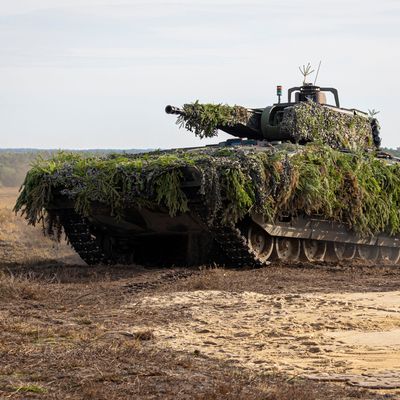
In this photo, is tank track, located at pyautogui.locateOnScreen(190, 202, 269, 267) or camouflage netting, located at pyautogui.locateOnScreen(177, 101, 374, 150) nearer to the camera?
tank track, located at pyautogui.locateOnScreen(190, 202, 269, 267)

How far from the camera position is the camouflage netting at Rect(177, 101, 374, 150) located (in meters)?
15.2

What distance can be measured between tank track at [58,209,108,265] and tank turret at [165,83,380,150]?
2290 millimetres

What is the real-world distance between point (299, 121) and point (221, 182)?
325cm

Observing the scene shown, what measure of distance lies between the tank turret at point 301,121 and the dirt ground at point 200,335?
3311 millimetres

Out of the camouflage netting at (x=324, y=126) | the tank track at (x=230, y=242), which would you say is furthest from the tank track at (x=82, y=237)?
the camouflage netting at (x=324, y=126)

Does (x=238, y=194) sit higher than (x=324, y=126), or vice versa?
(x=324, y=126)

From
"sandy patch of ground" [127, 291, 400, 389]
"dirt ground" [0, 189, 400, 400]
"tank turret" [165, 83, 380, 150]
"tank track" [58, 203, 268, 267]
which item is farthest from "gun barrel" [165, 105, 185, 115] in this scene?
"sandy patch of ground" [127, 291, 400, 389]

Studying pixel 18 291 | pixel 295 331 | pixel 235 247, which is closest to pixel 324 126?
pixel 235 247

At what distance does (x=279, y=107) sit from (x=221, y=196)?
165 inches

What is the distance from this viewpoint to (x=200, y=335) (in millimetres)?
7727

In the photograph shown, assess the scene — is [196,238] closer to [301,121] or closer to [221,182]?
[221,182]

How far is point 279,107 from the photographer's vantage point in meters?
16.1

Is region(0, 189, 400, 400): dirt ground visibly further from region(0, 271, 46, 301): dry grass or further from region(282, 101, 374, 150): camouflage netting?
region(282, 101, 374, 150): camouflage netting

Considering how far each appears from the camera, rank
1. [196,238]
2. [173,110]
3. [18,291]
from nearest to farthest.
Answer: [18,291] < [196,238] < [173,110]
